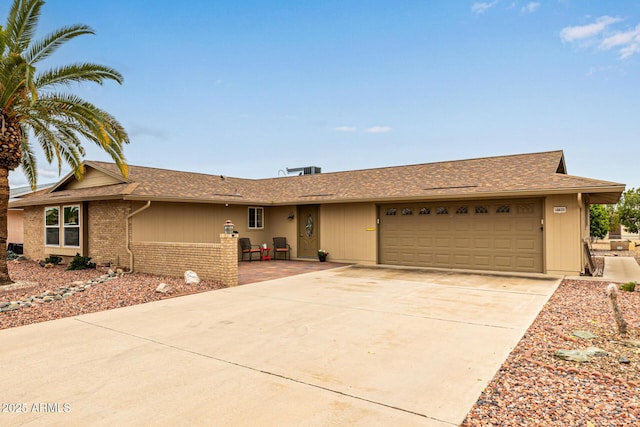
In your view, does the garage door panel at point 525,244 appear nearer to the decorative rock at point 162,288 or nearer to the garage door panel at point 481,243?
the garage door panel at point 481,243

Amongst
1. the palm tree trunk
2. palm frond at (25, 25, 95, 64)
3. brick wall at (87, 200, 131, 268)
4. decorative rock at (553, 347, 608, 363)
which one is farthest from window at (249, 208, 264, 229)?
decorative rock at (553, 347, 608, 363)

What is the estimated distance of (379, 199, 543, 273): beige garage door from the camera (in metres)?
10.9

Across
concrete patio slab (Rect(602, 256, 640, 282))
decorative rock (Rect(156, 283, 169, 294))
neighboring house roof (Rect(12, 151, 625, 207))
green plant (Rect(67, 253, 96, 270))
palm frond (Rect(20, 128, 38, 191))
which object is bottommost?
concrete patio slab (Rect(602, 256, 640, 282))

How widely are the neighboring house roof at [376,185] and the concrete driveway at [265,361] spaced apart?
4.04 meters

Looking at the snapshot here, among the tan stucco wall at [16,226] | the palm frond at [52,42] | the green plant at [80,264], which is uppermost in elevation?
the palm frond at [52,42]

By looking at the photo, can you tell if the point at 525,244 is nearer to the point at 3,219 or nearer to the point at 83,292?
the point at 83,292

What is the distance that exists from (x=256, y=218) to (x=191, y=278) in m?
7.00

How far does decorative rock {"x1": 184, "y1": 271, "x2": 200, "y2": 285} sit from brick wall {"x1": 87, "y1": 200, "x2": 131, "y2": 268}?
2.96 metres

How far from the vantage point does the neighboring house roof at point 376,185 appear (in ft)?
34.5

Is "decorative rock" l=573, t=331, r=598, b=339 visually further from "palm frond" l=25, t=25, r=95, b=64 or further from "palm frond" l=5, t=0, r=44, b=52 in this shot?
"palm frond" l=5, t=0, r=44, b=52

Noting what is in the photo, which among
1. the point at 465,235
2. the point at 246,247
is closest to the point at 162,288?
the point at 246,247

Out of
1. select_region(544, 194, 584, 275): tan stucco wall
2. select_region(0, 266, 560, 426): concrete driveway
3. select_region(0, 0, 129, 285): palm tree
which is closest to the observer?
select_region(0, 266, 560, 426): concrete driveway

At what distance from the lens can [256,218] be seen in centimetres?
1599

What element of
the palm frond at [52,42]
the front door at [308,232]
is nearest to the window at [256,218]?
the front door at [308,232]
